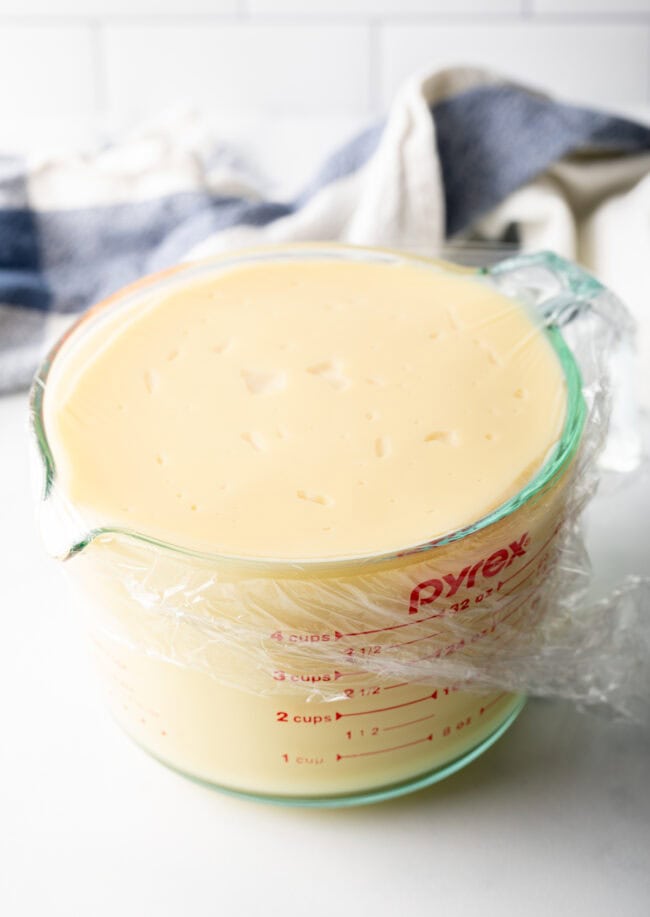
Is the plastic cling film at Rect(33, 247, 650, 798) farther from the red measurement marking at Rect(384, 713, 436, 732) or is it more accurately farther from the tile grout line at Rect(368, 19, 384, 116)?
the tile grout line at Rect(368, 19, 384, 116)

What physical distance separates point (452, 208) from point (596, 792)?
47 centimetres

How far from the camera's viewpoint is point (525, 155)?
852 mm

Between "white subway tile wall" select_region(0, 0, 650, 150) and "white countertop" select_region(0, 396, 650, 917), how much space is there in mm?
929

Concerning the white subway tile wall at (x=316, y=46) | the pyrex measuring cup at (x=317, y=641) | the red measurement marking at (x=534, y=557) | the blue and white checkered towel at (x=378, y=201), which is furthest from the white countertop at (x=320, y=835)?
the white subway tile wall at (x=316, y=46)

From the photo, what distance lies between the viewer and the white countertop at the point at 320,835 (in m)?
0.51

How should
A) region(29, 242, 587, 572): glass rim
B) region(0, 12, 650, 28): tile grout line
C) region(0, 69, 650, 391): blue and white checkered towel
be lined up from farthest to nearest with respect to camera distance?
region(0, 12, 650, 28): tile grout line, region(0, 69, 650, 391): blue and white checkered towel, region(29, 242, 587, 572): glass rim

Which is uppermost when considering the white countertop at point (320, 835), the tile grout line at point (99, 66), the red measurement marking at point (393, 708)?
the tile grout line at point (99, 66)

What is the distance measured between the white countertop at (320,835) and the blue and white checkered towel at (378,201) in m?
0.34

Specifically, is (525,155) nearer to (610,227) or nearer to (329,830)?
(610,227)

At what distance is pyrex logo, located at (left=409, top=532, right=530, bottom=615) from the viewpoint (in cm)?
45

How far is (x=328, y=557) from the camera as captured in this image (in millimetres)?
442

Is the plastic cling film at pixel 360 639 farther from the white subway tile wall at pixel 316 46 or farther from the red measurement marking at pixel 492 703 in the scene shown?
the white subway tile wall at pixel 316 46

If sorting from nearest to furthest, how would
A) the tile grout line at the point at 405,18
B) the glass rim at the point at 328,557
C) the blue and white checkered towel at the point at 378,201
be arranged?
the glass rim at the point at 328,557 < the blue and white checkered towel at the point at 378,201 < the tile grout line at the point at 405,18

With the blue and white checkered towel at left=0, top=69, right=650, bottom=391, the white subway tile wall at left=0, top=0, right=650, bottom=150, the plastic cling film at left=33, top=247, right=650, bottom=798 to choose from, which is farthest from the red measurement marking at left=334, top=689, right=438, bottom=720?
the white subway tile wall at left=0, top=0, right=650, bottom=150
